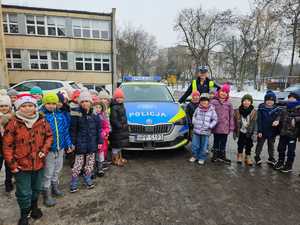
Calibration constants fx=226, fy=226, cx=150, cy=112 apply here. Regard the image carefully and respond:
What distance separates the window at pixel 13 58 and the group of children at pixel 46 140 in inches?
828

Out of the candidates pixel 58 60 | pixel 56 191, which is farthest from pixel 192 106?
pixel 58 60

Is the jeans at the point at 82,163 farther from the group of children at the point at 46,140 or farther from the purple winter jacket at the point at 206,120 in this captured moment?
the purple winter jacket at the point at 206,120

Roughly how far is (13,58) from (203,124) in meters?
22.6

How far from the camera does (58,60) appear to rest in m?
22.3

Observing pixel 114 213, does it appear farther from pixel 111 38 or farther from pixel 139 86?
pixel 111 38

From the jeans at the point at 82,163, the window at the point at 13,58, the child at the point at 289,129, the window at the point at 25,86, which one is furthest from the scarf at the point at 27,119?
the window at the point at 13,58

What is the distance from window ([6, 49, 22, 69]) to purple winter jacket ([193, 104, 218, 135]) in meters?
22.1

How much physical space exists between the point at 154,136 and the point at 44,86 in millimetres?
11201

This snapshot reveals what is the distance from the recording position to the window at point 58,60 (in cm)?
2220

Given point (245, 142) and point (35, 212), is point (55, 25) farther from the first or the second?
point (35, 212)

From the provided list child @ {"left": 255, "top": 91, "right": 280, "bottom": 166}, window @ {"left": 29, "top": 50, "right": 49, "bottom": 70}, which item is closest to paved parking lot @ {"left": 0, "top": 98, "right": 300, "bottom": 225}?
child @ {"left": 255, "top": 91, "right": 280, "bottom": 166}

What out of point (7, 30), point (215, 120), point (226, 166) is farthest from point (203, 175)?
point (7, 30)

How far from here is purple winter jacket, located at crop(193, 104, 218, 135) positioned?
4535 millimetres

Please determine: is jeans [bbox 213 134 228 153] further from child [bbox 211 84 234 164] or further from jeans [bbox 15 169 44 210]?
jeans [bbox 15 169 44 210]
